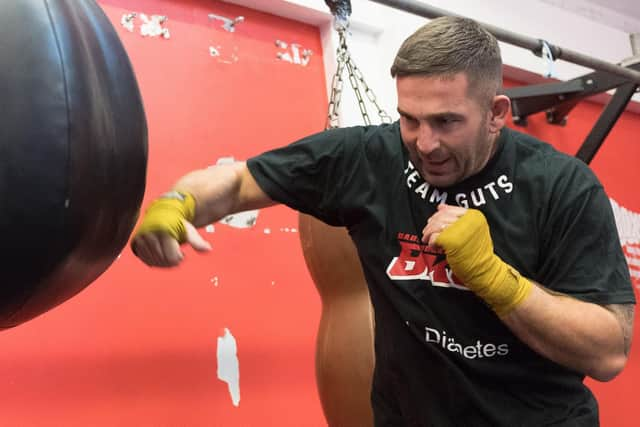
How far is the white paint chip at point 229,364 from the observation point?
1881 millimetres

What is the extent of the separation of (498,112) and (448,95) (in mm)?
151

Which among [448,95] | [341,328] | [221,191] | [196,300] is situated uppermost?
[448,95]

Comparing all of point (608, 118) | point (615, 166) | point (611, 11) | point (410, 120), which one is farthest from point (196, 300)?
point (611, 11)

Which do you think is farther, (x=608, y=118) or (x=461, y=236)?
(x=608, y=118)

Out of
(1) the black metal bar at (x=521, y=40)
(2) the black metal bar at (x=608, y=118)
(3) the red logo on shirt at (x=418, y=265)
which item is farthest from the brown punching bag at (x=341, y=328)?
(2) the black metal bar at (x=608, y=118)

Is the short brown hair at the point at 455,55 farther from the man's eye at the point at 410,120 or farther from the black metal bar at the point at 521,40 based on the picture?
the black metal bar at the point at 521,40

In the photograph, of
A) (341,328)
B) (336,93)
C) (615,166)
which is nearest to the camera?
(341,328)

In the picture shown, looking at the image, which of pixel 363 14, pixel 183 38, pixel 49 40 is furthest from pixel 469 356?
pixel 363 14

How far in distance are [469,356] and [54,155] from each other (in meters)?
0.81

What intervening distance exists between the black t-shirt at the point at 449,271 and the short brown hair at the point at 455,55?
15cm

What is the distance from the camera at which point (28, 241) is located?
802 millimetres

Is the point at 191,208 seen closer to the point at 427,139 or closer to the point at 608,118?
the point at 427,139

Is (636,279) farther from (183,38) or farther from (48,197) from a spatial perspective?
(48,197)

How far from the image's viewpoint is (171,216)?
3.48ft
